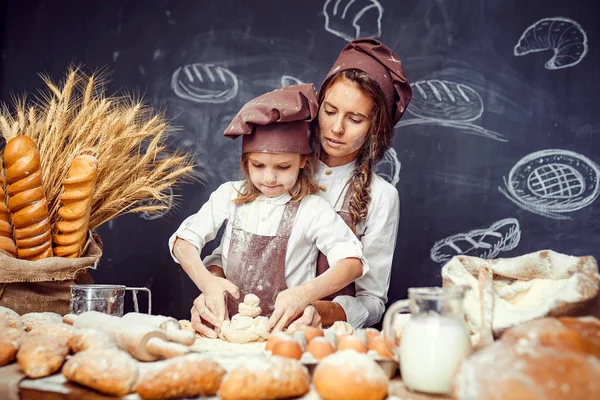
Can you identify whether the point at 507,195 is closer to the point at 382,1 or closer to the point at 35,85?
the point at 382,1

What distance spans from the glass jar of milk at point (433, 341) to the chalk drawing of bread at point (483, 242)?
76.0 inches

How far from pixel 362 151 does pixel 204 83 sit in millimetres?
1255

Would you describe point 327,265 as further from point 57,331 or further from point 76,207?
point 57,331

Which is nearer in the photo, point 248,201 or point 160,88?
point 248,201

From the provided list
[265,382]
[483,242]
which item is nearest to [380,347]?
[265,382]

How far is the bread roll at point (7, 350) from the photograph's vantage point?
113cm

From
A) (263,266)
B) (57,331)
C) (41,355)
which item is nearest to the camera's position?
(41,355)

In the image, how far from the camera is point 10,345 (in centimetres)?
115

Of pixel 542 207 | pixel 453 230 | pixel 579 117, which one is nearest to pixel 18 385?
pixel 453 230

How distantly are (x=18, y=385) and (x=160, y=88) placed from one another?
2386 millimetres

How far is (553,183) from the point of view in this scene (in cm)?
275

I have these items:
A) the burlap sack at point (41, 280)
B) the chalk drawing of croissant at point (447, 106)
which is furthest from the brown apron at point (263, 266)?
the chalk drawing of croissant at point (447, 106)

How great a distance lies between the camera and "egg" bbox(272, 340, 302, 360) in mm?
1083

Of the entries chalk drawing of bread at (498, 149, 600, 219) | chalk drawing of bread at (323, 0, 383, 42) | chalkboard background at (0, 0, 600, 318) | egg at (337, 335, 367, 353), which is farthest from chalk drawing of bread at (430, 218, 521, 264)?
egg at (337, 335, 367, 353)
